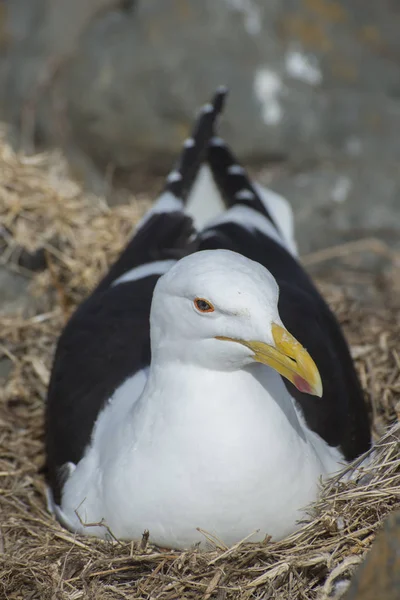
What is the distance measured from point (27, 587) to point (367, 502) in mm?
→ 1215

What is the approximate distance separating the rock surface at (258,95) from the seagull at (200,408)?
2297mm

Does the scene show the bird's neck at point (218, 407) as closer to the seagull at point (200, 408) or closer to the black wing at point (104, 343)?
the seagull at point (200, 408)

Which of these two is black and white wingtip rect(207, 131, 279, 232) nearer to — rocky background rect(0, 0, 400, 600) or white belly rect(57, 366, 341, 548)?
rocky background rect(0, 0, 400, 600)

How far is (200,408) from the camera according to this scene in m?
3.07

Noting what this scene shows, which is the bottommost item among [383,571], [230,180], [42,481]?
[42,481]

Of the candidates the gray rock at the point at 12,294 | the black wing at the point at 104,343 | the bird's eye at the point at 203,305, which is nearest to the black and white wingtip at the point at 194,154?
the black wing at the point at 104,343

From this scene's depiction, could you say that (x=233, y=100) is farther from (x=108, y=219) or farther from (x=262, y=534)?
(x=262, y=534)

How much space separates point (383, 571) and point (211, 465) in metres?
0.86

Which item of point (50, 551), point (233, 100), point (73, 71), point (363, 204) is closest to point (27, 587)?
point (50, 551)

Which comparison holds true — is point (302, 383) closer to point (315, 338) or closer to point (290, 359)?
point (290, 359)

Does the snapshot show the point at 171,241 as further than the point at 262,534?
Yes

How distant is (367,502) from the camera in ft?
10.5

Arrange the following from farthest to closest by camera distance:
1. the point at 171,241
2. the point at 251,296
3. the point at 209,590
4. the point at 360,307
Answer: the point at 360,307 → the point at 171,241 → the point at 209,590 → the point at 251,296

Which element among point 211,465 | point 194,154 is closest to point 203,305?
point 211,465
